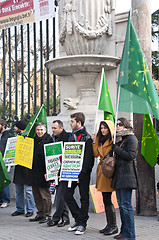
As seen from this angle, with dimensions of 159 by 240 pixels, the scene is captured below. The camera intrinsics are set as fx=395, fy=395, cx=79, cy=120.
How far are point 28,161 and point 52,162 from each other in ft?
1.71

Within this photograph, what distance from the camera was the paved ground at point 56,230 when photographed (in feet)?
17.4

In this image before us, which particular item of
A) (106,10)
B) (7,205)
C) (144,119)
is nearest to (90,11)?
(106,10)

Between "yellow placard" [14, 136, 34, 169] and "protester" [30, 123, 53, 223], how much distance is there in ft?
0.25

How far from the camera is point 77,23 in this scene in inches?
314

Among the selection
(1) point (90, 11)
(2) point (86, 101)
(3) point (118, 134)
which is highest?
(1) point (90, 11)

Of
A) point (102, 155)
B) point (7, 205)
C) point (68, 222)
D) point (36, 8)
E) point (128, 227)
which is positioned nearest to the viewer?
point (128, 227)

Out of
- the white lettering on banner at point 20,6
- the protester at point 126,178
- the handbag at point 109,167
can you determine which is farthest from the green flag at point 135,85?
the white lettering on banner at point 20,6

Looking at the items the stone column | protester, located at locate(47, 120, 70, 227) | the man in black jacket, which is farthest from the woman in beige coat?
the stone column

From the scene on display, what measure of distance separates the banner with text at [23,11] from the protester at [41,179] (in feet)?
12.3

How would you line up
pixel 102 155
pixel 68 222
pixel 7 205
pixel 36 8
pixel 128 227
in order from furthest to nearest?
pixel 36 8 → pixel 7 205 → pixel 68 222 → pixel 102 155 → pixel 128 227

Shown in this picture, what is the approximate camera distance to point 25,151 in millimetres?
6445

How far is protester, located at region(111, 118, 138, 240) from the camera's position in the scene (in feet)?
16.0

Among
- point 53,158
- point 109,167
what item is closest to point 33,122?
point 53,158

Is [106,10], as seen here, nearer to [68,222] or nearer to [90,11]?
[90,11]
